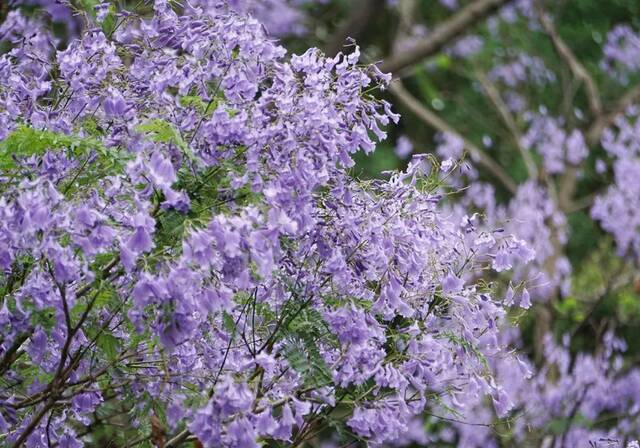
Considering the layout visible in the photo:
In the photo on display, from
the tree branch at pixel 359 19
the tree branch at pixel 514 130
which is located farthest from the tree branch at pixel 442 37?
the tree branch at pixel 514 130

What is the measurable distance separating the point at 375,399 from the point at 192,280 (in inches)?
24.2

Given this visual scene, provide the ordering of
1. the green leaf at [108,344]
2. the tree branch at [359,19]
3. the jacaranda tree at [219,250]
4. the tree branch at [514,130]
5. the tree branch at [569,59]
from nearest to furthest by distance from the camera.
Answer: the jacaranda tree at [219,250]
the green leaf at [108,344]
the tree branch at [359,19]
the tree branch at [569,59]
the tree branch at [514,130]

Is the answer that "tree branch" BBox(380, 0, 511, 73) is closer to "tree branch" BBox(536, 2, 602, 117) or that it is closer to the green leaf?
"tree branch" BBox(536, 2, 602, 117)

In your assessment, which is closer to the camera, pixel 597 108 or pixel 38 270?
pixel 38 270

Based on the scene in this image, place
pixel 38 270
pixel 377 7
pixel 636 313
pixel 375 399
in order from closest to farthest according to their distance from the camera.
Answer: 1. pixel 38 270
2. pixel 375 399
3. pixel 377 7
4. pixel 636 313

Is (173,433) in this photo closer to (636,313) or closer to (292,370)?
(292,370)

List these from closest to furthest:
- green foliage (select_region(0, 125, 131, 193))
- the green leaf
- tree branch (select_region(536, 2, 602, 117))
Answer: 1. green foliage (select_region(0, 125, 131, 193))
2. the green leaf
3. tree branch (select_region(536, 2, 602, 117))

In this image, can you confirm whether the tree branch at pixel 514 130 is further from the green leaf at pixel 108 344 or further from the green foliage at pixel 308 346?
the green leaf at pixel 108 344

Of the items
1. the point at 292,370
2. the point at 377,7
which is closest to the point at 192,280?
the point at 292,370

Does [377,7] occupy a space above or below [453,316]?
above

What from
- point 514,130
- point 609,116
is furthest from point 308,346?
point 609,116

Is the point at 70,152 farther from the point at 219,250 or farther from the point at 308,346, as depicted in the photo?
the point at 308,346

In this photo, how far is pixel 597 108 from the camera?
9.58m

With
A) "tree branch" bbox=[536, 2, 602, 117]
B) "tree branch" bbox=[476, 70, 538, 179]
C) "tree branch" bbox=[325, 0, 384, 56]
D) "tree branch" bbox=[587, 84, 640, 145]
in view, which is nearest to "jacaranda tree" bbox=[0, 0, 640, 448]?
"tree branch" bbox=[325, 0, 384, 56]
